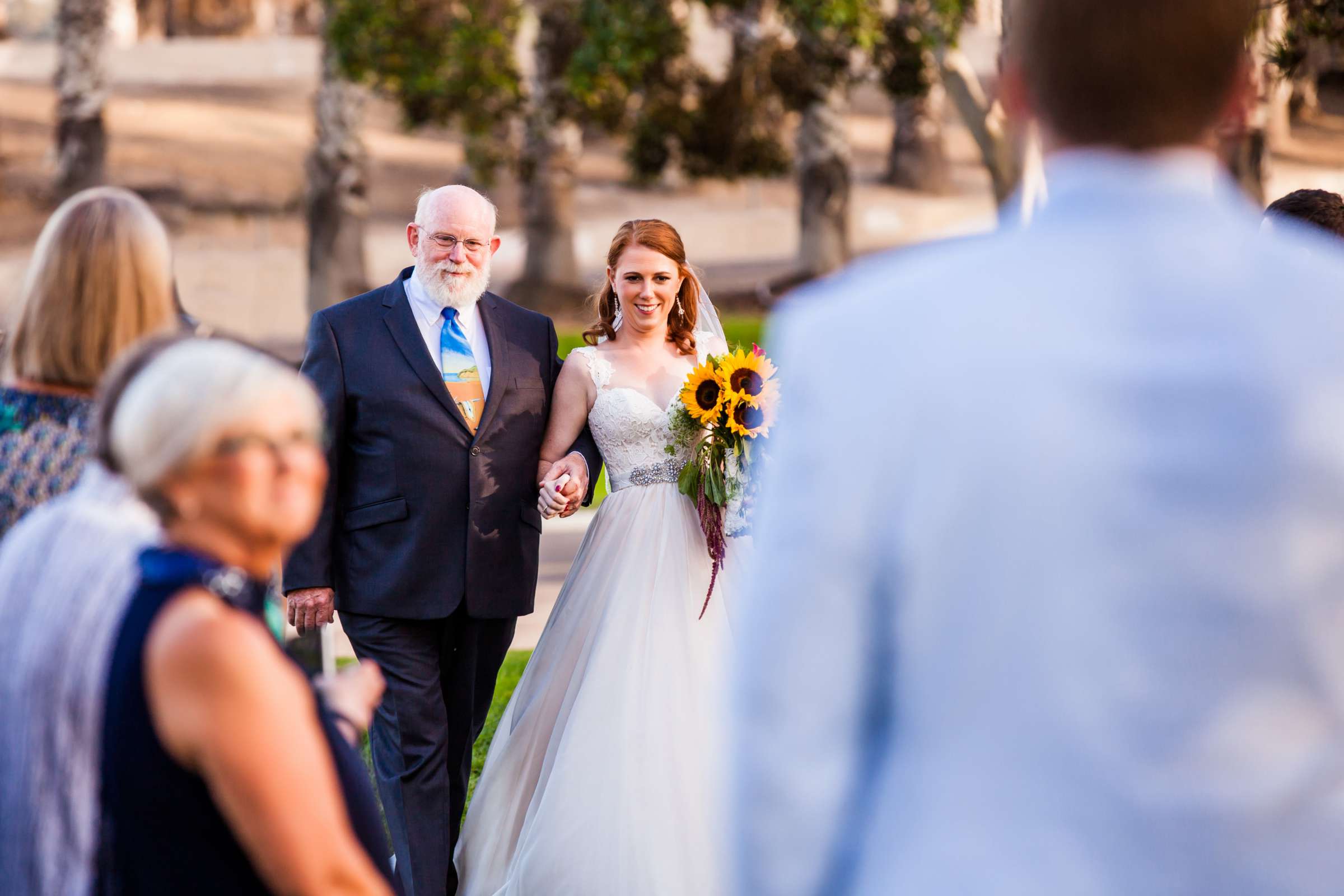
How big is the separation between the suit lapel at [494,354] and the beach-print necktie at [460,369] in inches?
1.7

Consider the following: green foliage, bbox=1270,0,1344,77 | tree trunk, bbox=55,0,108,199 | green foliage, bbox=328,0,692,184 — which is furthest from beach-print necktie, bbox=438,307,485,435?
tree trunk, bbox=55,0,108,199

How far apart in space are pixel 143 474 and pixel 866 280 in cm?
106

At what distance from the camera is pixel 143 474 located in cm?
200

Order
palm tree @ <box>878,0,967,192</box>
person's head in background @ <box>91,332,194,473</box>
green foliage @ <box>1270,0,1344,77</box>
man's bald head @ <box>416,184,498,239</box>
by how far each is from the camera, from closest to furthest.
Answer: person's head in background @ <box>91,332,194,473</box> < man's bald head @ <box>416,184,498,239</box> < green foliage @ <box>1270,0,1344,77</box> < palm tree @ <box>878,0,967,192</box>

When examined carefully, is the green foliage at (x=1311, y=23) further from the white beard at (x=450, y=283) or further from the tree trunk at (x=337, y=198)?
the tree trunk at (x=337, y=198)

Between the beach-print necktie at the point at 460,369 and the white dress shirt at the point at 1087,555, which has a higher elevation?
the white dress shirt at the point at 1087,555

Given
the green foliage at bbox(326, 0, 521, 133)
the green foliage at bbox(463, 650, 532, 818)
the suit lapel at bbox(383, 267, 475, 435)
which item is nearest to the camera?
the suit lapel at bbox(383, 267, 475, 435)

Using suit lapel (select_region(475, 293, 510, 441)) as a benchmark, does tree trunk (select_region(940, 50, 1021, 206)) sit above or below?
above

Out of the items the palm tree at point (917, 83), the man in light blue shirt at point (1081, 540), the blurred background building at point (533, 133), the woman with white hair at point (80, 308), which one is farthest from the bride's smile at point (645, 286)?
the palm tree at point (917, 83)

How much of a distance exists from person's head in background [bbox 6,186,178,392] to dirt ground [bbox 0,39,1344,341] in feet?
72.9

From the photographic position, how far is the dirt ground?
2588 centimetres

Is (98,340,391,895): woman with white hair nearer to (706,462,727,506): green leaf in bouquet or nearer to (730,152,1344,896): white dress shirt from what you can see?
(730,152,1344,896): white dress shirt

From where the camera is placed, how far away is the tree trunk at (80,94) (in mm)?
22141

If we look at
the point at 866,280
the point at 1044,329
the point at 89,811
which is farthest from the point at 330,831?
the point at 1044,329
